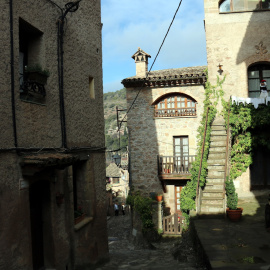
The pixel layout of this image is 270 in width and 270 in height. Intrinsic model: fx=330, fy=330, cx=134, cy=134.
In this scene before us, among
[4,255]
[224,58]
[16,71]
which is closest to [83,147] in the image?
[16,71]

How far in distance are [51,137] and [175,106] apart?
480 inches

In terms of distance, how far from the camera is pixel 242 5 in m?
16.0

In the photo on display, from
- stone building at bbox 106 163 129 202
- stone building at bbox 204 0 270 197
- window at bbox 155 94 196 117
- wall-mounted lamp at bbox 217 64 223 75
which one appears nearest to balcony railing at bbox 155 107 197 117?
window at bbox 155 94 196 117

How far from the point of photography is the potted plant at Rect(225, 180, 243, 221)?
9.52m

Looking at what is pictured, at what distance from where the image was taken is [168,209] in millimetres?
18312

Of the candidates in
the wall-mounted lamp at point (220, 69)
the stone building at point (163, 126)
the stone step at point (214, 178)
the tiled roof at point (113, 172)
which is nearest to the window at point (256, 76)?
the wall-mounted lamp at point (220, 69)

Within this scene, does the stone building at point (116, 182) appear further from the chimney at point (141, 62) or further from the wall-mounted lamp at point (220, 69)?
the wall-mounted lamp at point (220, 69)

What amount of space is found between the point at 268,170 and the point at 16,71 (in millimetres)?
11577

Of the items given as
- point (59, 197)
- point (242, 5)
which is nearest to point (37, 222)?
point (59, 197)

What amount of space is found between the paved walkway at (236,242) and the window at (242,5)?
33.4 feet

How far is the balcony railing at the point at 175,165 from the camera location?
17922mm

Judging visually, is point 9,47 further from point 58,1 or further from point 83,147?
point 83,147

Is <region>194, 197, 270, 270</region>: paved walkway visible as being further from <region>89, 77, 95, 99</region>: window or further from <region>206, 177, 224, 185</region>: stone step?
<region>89, 77, 95, 99</region>: window

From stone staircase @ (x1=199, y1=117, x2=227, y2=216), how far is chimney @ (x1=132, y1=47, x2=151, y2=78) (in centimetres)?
735
